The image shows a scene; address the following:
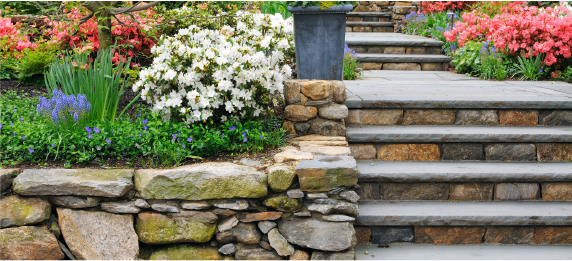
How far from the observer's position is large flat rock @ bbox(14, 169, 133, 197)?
90.1 inches

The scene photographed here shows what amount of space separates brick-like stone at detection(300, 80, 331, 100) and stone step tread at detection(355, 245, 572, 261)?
3.43ft

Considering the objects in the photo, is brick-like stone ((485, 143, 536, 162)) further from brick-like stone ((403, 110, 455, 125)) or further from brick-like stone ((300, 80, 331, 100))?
brick-like stone ((300, 80, 331, 100))

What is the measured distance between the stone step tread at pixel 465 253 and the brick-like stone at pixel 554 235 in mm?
49

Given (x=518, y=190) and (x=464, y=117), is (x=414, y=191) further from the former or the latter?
(x=464, y=117)

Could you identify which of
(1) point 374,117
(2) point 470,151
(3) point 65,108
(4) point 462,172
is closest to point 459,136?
(2) point 470,151

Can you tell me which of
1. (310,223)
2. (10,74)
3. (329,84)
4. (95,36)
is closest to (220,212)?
(310,223)

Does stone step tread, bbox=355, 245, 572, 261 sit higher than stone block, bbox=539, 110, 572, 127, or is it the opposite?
stone block, bbox=539, 110, 572, 127

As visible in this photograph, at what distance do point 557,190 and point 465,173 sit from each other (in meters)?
0.63

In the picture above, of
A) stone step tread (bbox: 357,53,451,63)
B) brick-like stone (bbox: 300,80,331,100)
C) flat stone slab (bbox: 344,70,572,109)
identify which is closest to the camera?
brick-like stone (bbox: 300,80,331,100)

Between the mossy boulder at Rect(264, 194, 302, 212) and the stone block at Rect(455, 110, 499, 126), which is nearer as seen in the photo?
the mossy boulder at Rect(264, 194, 302, 212)

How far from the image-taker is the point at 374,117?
332cm

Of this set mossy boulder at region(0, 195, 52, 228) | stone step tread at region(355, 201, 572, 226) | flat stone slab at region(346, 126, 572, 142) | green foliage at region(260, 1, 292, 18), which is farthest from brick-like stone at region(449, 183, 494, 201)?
green foliage at region(260, 1, 292, 18)

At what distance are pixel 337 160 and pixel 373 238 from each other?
1.97 feet

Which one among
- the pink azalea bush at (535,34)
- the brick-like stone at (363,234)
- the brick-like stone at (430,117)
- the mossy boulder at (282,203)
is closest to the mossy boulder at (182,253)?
the mossy boulder at (282,203)
